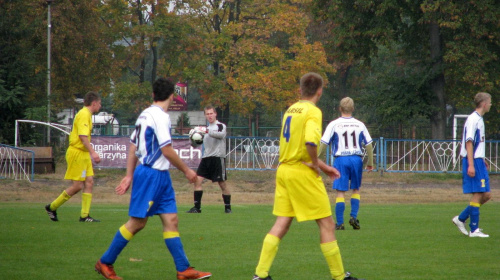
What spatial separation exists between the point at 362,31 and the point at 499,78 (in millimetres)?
6922

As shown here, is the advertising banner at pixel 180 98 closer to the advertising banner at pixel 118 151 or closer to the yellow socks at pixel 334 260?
the advertising banner at pixel 118 151

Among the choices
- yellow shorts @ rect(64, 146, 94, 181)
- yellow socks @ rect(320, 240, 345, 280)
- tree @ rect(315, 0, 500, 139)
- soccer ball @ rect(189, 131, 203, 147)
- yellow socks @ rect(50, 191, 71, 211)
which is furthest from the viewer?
tree @ rect(315, 0, 500, 139)

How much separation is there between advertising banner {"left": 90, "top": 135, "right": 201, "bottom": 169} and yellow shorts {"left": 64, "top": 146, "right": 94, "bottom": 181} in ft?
36.9

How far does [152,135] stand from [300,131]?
4.85 ft

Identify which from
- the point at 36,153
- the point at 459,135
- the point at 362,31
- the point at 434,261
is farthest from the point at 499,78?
the point at 434,261

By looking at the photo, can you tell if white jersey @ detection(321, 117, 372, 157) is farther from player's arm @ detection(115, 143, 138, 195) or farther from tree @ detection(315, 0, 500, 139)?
tree @ detection(315, 0, 500, 139)

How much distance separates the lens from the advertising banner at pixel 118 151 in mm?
23094

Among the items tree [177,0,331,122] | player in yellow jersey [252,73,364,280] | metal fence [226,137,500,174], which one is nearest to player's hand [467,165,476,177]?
player in yellow jersey [252,73,364,280]

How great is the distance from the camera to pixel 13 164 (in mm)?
21578

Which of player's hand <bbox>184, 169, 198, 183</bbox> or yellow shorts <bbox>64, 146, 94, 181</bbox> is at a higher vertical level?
player's hand <bbox>184, 169, 198, 183</bbox>

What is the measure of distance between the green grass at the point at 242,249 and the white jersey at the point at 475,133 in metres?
1.33

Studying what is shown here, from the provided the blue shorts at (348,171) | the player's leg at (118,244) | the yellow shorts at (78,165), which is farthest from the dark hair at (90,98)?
the player's leg at (118,244)

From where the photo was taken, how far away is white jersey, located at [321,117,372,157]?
1080 cm

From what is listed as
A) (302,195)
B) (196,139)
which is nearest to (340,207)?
(196,139)
